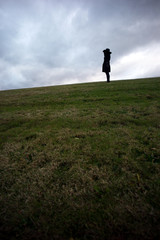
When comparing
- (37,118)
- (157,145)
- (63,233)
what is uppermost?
(37,118)

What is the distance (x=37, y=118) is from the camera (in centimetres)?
602

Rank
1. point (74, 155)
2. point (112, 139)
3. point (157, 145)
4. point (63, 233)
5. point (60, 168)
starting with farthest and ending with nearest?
1. point (112, 139)
2. point (157, 145)
3. point (74, 155)
4. point (60, 168)
5. point (63, 233)

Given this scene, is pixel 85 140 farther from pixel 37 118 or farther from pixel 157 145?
pixel 37 118

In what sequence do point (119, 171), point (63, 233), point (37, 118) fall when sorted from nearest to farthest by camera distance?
point (63, 233) < point (119, 171) < point (37, 118)

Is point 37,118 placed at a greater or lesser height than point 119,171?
greater

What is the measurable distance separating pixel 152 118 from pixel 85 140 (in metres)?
3.42

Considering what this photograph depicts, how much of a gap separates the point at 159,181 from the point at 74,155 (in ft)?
5.90

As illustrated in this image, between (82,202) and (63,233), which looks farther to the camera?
(82,202)

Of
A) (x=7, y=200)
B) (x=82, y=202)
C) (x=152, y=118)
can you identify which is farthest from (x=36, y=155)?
(x=152, y=118)

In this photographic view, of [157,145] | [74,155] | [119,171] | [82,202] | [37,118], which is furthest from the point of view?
[37,118]

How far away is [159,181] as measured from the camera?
2.03 metres

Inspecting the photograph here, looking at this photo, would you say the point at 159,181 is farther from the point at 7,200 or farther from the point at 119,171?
the point at 7,200

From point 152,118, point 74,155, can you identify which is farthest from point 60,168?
point 152,118

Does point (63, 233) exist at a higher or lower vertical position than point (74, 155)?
lower
